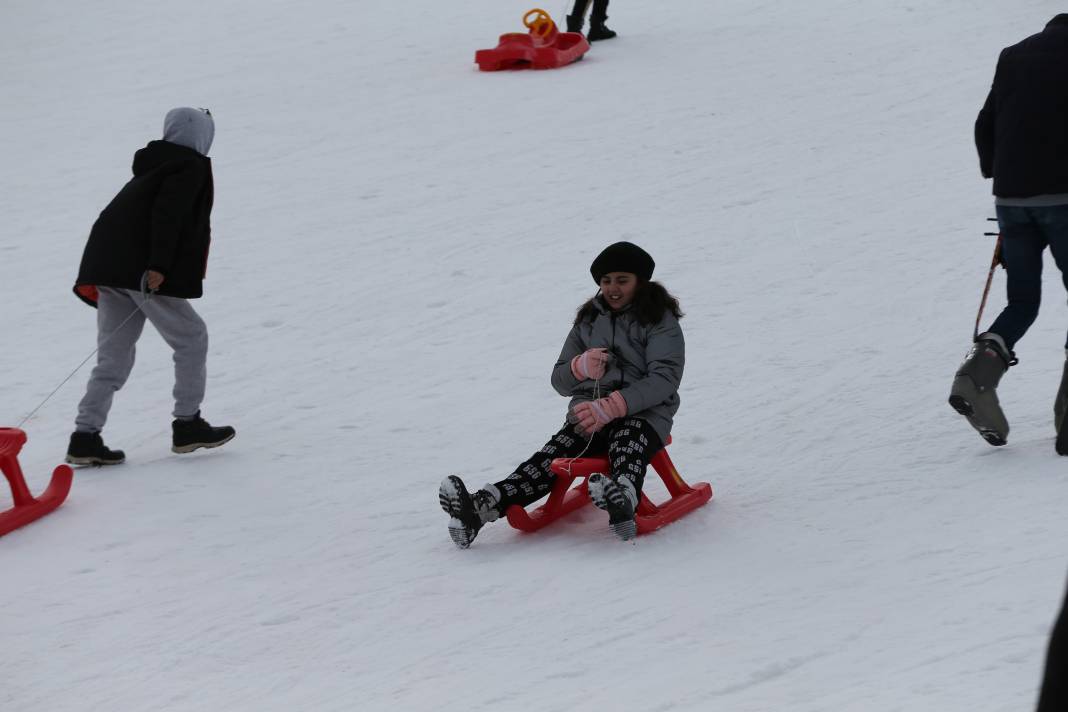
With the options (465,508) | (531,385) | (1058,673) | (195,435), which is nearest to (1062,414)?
(465,508)

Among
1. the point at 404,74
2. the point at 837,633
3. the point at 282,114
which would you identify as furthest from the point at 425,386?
the point at 404,74

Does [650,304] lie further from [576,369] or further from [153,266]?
[153,266]

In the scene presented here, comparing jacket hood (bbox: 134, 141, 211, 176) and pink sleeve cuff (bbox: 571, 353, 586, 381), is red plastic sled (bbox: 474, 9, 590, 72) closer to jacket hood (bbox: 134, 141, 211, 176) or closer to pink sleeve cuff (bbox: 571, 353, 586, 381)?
jacket hood (bbox: 134, 141, 211, 176)

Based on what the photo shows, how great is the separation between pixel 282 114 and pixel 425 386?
582cm

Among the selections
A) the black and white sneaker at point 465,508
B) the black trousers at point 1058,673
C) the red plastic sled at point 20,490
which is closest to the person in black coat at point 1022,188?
the black and white sneaker at point 465,508

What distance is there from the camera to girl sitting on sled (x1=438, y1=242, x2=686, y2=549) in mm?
4902

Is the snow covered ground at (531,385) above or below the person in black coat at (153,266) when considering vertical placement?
below

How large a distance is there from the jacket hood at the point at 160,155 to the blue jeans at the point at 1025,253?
3.09m

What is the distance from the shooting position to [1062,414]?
5.39 meters

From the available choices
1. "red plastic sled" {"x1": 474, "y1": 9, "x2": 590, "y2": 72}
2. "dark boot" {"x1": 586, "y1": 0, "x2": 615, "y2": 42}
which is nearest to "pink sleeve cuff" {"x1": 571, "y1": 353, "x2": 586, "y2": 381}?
"red plastic sled" {"x1": 474, "y1": 9, "x2": 590, "y2": 72}

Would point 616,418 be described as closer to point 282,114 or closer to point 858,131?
point 858,131

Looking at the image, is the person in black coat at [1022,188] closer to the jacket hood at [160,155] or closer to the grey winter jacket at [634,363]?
the grey winter jacket at [634,363]

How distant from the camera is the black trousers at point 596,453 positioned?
193 inches

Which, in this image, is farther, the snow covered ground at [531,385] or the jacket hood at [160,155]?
the jacket hood at [160,155]
